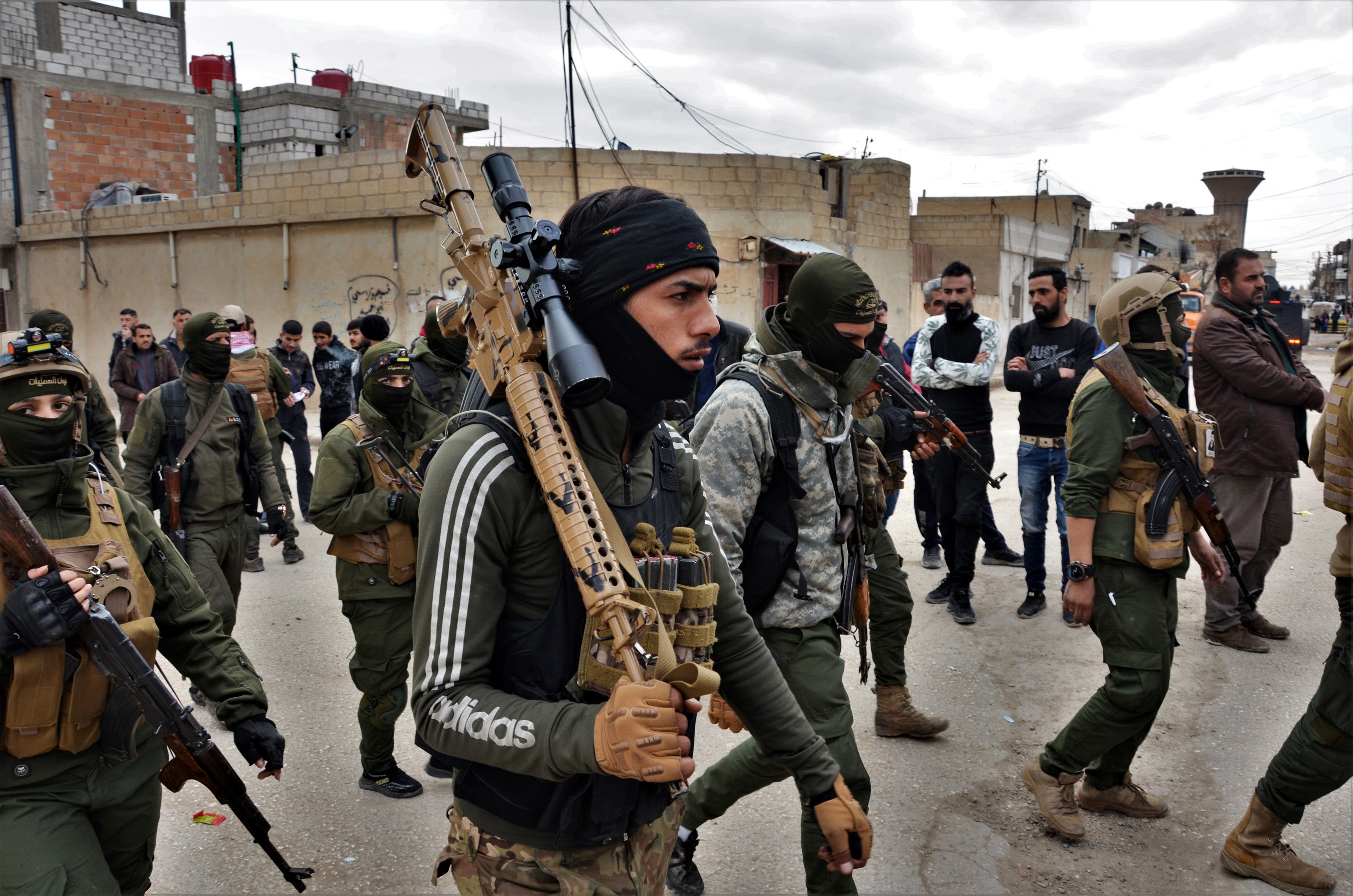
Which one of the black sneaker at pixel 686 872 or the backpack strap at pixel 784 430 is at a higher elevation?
the backpack strap at pixel 784 430

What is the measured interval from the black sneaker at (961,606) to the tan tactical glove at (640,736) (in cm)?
499

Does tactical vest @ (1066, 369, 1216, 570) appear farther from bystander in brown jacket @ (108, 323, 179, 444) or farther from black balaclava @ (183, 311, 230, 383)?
bystander in brown jacket @ (108, 323, 179, 444)

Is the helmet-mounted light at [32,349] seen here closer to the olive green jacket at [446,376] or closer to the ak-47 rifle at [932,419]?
the olive green jacket at [446,376]

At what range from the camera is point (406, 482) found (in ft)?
13.8

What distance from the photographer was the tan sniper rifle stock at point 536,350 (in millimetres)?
1608

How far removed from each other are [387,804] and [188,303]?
15.7 meters

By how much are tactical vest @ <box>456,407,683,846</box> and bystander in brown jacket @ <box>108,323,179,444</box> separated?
344 inches

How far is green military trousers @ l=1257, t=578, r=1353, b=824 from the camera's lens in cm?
320

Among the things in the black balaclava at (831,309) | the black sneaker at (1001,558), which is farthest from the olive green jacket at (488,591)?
the black sneaker at (1001,558)

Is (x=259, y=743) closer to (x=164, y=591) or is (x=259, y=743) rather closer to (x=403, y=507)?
(x=164, y=591)

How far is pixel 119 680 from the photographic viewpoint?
2.25 metres

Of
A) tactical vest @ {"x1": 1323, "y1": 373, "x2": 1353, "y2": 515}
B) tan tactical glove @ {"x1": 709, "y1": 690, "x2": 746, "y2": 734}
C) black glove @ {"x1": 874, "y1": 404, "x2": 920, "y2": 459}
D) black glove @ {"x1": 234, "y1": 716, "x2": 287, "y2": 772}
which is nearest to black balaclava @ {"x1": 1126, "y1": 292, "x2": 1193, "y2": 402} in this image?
tactical vest @ {"x1": 1323, "y1": 373, "x2": 1353, "y2": 515}

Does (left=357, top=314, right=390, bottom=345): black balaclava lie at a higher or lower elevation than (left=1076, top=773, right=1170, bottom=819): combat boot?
higher

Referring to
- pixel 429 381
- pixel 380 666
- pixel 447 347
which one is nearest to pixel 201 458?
pixel 429 381
